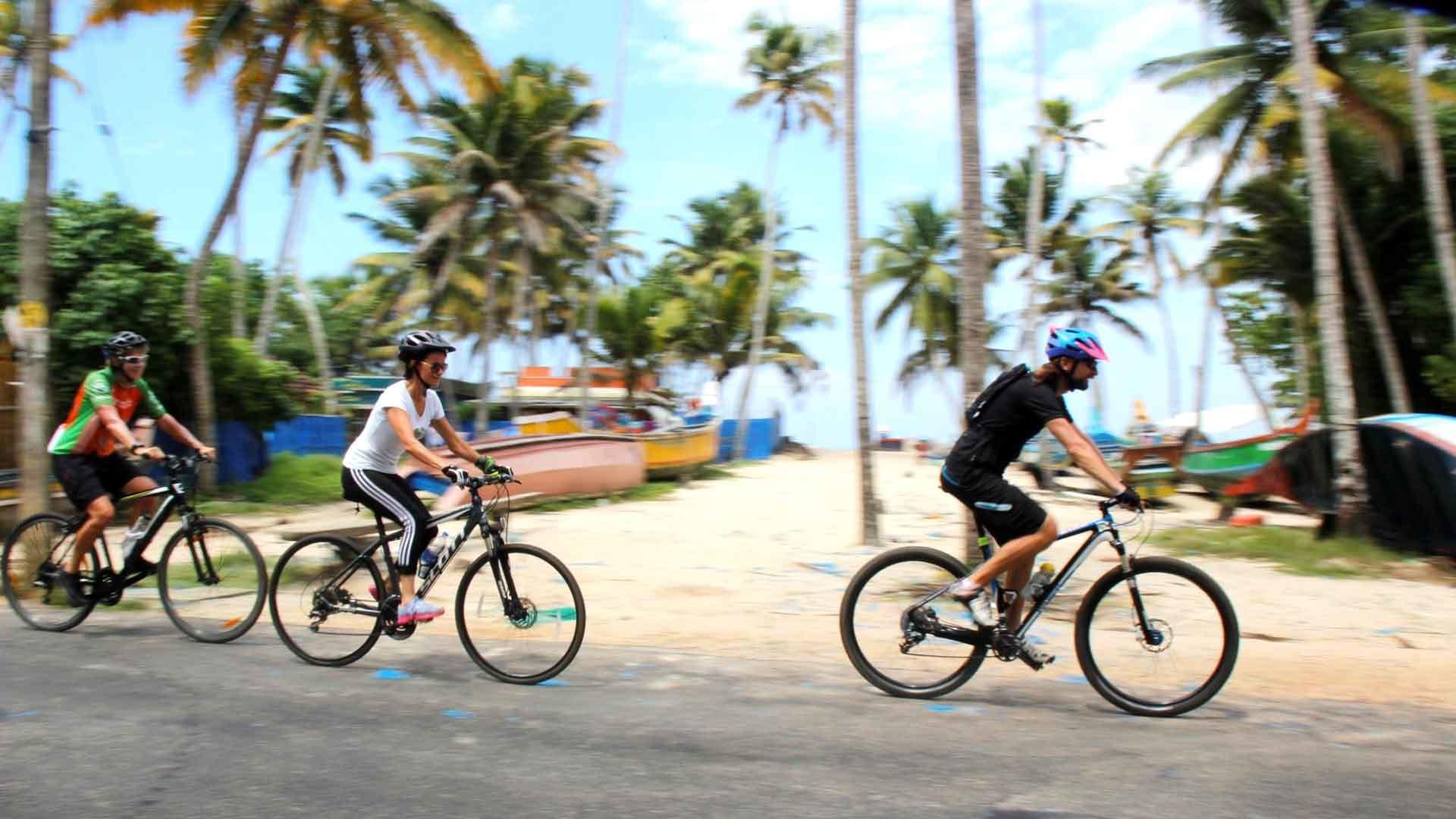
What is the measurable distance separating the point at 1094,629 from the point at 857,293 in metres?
8.03

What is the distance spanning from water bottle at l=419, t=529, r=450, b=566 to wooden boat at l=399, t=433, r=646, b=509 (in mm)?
8048

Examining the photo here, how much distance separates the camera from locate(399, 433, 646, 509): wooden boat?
16.0 metres

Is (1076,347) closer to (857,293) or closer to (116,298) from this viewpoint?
(857,293)

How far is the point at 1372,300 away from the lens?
18.9m

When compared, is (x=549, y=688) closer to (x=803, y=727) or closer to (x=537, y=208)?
(x=803, y=727)

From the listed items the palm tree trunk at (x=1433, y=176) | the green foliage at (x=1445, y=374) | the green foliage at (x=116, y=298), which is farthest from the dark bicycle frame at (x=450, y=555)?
the green foliage at (x=1445, y=374)

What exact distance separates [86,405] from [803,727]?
5213 mm

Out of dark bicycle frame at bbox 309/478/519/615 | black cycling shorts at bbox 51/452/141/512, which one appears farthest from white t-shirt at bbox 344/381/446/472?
black cycling shorts at bbox 51/452/141/512

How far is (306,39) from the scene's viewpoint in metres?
18.6

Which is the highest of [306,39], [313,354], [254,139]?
[306,39]

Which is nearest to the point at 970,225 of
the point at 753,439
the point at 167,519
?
the point at 167,519

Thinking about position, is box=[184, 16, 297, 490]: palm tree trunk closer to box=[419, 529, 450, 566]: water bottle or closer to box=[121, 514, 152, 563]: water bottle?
box=[121, 514, 152, 563]: water bottle

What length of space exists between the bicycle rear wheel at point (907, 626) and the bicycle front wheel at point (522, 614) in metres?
1.47

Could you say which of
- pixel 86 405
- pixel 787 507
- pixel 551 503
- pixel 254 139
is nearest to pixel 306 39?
pixel 254 139
